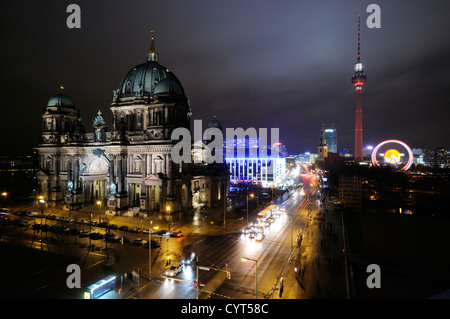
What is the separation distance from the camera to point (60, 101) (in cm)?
7119

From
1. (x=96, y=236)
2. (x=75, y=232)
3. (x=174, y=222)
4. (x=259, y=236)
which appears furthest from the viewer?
(x=174, y=222)

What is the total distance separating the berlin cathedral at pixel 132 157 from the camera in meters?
54.9

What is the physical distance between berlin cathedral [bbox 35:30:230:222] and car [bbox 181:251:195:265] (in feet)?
60.7

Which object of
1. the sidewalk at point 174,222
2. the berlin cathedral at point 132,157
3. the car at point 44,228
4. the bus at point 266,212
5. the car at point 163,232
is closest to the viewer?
the car at point 163,232

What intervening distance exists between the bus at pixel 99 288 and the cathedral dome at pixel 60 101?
6563 centimetres

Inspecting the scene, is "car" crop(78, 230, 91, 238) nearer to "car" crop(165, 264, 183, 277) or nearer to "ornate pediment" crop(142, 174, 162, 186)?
"ornate pediment" crop(142, 174, 162, 186)

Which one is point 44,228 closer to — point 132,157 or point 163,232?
point 132,157

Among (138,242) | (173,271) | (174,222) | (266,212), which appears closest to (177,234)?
(138,242)

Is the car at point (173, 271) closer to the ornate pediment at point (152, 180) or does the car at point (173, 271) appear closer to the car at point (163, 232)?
the car at point (163, 232)

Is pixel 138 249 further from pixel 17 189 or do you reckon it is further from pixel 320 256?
pixel 17 189

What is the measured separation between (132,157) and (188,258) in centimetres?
3417

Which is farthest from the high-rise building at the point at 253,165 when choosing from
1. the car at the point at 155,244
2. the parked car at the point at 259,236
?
the car at the point at 155,244

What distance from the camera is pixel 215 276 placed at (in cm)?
2842
